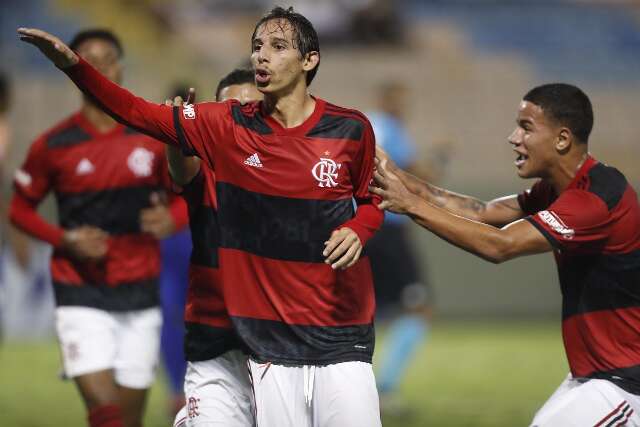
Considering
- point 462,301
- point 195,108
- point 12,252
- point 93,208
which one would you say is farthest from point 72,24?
point 195,108

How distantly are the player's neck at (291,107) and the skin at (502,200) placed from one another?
0.44m

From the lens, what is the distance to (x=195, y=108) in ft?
16.7

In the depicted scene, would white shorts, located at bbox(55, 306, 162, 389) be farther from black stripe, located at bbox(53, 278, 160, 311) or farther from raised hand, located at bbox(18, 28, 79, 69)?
raised hand, located at bbox(18, 28, 79, 69)

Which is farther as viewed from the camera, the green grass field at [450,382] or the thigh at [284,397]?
the green grass field at [450,382]

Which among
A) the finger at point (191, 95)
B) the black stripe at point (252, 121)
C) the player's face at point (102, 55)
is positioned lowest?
the black stripe at point (252, 121)

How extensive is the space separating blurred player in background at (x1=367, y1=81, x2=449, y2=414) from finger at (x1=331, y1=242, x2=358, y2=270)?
5.37 metres

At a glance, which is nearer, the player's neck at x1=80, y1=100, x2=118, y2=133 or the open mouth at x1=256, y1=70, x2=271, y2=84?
the open mouth at x1=256, y1=70, x2=271, y2=84

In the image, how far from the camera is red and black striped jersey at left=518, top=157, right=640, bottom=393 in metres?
5.28

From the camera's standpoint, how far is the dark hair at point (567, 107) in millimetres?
5551

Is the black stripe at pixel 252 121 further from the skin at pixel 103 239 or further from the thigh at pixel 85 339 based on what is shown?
the thigh at pixel 85 339

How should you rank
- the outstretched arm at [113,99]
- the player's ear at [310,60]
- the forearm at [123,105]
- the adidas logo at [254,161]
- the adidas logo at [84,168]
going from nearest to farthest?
the outstretched arm at [113,99] < the forearm at [123,105] < the adidas logo at [254,161] < the player's ear at [310,60] < the adidas logo at [84,168]

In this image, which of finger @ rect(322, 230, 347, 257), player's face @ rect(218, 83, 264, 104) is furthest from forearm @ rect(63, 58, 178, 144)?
finger @ rect(322, 230, 347, 257)

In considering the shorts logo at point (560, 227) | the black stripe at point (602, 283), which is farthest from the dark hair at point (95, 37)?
the black stripe at point (602, 283)

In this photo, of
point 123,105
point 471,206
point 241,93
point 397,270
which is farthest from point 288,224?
point 397,270
